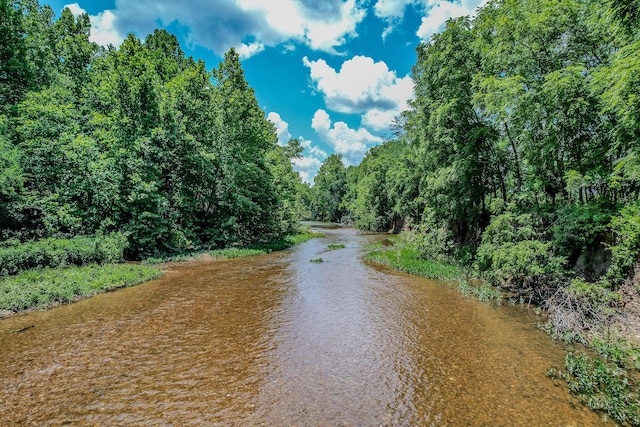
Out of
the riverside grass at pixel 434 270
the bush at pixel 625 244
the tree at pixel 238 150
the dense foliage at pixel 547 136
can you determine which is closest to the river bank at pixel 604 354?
the bush at pixel 625 244

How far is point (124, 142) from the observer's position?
793 inches

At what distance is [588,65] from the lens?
444 inches

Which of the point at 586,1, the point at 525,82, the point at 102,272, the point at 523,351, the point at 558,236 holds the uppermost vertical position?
the point at 586,1

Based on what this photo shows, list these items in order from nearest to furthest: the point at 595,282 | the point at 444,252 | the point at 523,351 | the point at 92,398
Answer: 1. the point at 92,398
2. the point at 523,351
3. the point at 595,282
4. the point at 444,252

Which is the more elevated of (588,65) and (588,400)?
(588,65)

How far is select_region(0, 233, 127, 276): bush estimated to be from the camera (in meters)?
12.5

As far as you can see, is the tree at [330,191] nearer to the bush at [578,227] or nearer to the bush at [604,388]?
the bush at [578,227]

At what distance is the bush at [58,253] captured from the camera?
12.5 m

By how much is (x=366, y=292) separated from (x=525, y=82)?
10.9 meters

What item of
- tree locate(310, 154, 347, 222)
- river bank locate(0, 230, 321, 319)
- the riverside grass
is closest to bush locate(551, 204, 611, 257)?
the riverside grass

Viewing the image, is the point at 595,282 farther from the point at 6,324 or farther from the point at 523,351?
the point at 6,324

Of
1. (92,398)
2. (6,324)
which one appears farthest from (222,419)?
(6,324)

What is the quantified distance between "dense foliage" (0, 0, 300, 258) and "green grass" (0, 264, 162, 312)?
5021mm

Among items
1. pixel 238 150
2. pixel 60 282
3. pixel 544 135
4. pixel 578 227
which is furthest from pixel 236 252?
pixel 578 227
